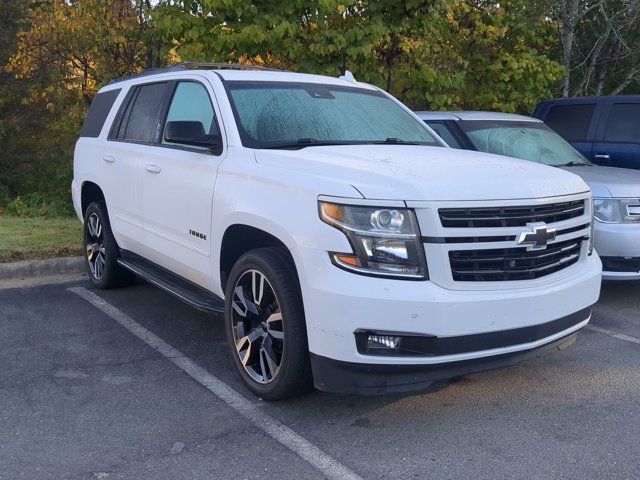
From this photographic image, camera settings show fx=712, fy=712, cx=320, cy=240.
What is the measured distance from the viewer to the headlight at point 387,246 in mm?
3461

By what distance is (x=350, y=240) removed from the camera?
347cm

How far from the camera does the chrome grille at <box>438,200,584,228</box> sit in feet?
11.5

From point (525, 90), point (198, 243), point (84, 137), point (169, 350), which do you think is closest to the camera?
point (198, 243)

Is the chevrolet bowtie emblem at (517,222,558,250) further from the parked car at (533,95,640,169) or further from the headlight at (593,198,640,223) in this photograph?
the parked car at (533,95,640,169)

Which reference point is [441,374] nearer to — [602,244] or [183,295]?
[183,295]

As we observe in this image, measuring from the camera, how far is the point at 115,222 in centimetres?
614

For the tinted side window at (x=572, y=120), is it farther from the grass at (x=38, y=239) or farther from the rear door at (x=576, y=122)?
the grass at (x=38, y=239)

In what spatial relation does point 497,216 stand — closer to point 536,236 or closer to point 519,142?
point 536,236

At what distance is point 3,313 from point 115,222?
1165 mm

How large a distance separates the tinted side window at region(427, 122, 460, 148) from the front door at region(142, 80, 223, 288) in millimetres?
3040

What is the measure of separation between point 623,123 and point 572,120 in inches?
27.1

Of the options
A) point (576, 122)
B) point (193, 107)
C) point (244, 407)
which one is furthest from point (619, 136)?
point (244, 407)

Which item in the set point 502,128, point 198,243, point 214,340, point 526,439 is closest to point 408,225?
point 526,439

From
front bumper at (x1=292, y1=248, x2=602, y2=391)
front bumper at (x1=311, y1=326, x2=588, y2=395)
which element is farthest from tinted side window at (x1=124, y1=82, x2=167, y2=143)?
front bumper at (x1=311, y1=326, x2=588, y2=395)
